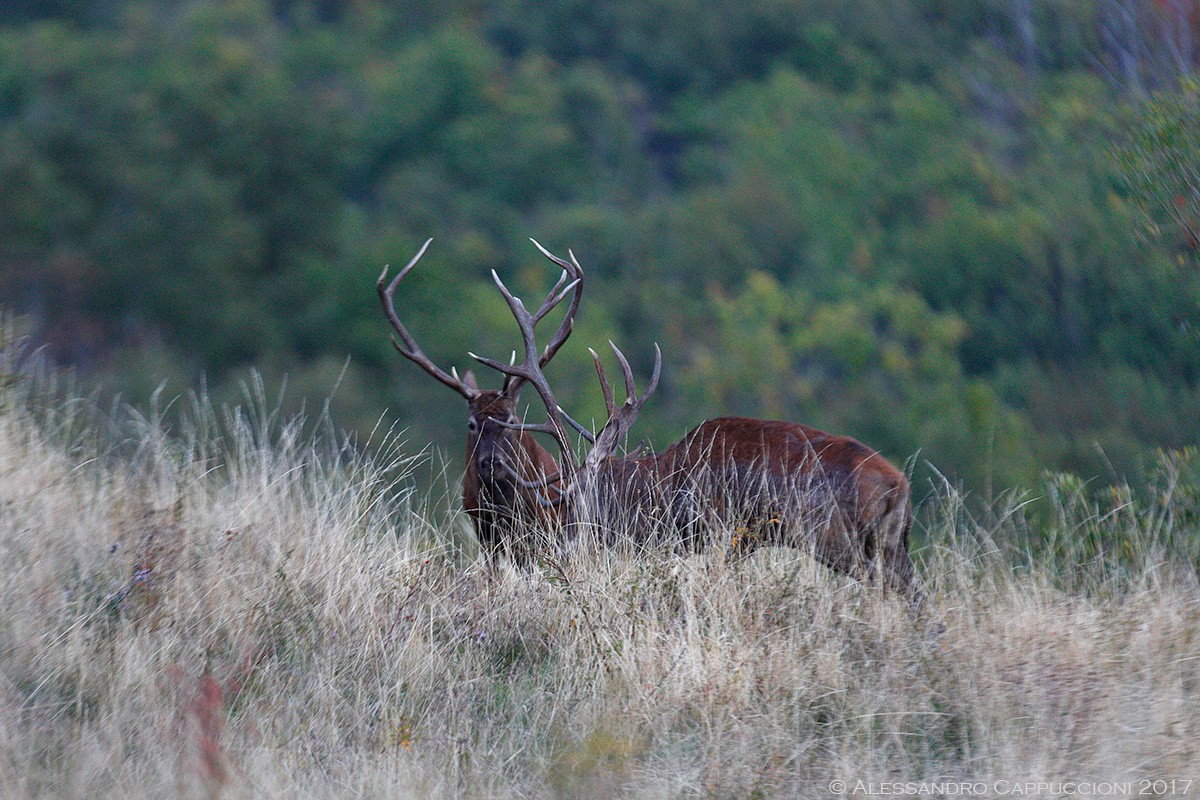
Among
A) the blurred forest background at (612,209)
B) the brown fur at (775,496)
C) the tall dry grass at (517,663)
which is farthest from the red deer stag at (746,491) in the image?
the blurred forest background at (612,209)

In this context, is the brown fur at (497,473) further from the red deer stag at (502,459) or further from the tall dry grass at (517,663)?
the tall dry grass at (517,663)

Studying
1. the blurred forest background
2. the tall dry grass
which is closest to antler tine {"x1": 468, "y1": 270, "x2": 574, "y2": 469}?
the tall dry grass

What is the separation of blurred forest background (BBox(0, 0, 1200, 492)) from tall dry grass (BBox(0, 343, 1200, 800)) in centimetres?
1067

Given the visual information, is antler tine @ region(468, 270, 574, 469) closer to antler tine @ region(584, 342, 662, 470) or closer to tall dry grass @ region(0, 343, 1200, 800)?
antler tine @ region(584, 342, 662, 470)

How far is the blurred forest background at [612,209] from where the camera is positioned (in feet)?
77.4

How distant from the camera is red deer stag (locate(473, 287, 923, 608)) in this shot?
6117 mm

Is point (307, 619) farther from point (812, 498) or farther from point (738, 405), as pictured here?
point (738, 405)

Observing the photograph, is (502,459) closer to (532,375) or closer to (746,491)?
(532,375)

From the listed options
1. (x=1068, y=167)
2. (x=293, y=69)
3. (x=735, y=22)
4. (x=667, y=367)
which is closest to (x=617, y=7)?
(x=735, y=22)

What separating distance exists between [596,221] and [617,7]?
11464mm

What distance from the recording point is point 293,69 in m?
45.3

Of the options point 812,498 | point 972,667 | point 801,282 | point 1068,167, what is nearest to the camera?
point 972,667

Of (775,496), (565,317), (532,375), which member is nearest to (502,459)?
(532,375)

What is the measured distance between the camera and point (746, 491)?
6.43m
